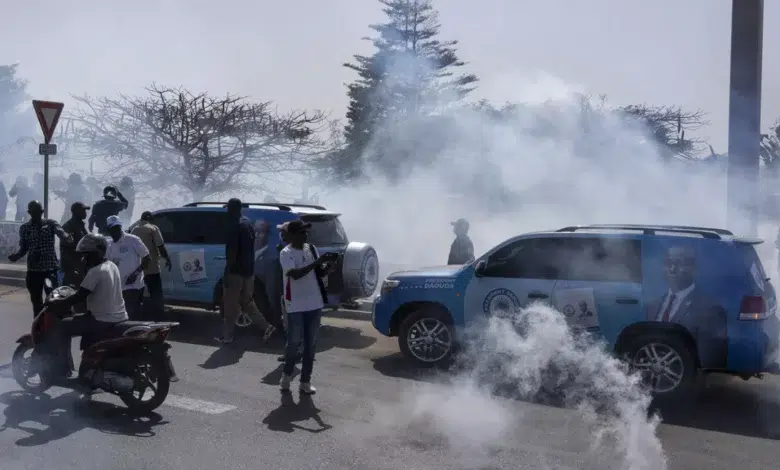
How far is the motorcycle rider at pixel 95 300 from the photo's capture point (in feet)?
20.8

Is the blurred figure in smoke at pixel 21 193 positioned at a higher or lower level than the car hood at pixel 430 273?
higher

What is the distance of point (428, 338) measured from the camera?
27.2ft

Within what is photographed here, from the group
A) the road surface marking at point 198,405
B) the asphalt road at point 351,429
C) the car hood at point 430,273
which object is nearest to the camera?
the asphalt road at point 351,429

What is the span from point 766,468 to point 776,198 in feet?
36.9

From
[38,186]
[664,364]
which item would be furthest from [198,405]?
[38,186]

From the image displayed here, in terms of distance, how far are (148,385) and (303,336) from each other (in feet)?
4.53

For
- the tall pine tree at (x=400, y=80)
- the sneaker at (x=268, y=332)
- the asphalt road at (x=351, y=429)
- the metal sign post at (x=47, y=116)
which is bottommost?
the asphalt road at (x=351, y=429)

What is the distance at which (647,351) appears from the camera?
7227 millimetres

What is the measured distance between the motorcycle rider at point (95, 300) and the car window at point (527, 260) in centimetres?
340

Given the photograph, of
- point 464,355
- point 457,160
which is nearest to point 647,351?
point 464,355

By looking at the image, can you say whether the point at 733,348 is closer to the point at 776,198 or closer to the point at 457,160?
the point at 776,198

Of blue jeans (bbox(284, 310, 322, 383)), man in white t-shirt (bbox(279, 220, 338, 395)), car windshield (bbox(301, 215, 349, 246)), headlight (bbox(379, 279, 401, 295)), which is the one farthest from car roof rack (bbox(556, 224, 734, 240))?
car windshield (bbox(301, 215, 349, 246))

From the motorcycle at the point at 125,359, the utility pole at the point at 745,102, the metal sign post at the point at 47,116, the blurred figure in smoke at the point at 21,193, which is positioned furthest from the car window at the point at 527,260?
the blurred figure in smoke at the point at 21,193

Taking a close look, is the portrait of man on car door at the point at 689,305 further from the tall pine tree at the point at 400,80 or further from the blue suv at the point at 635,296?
the tall pine tree at the point at 400,80
